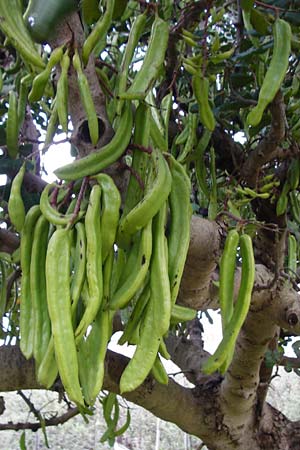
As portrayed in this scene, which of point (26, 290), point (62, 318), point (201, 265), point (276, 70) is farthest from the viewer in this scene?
point (201, 265)

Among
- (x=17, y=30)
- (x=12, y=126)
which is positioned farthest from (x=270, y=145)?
(x=17, y=30)

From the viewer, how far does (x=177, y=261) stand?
0.68m

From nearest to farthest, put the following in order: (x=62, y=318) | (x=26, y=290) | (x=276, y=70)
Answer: (x=62, y=318)
(x=26, y=290)
(x=276, y=70)

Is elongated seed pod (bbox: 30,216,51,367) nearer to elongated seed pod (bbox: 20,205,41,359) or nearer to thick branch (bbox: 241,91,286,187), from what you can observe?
elongated seed pod (bbox: 20,205,41,359)

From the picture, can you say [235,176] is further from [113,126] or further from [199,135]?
[113,126]

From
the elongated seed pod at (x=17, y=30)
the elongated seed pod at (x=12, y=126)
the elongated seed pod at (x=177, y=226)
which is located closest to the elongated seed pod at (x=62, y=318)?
the elongated seed pod at (x=177, y=226)

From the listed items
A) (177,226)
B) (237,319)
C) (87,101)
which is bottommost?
(237,319)

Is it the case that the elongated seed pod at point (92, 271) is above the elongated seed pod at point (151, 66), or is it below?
below

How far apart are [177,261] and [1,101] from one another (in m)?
0.64

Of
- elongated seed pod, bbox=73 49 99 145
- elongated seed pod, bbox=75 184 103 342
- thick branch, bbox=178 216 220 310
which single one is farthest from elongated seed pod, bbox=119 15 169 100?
thick branch, bbox=178 216 220 310

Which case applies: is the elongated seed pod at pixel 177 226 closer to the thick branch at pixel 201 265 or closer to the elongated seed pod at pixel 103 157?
the elongated seed pod at pixel 103 157

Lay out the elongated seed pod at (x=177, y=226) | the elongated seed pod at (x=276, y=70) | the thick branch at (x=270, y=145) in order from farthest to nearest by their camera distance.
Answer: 1. the thick branch at (x=270, y=145)
2. the elongated seed pod at (x=276, y=70)
3. the elongated seed pod at (x=177, y=226)

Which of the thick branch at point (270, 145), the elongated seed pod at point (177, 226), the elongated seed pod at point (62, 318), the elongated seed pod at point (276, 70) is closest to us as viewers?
the elongated seed pod at point (62, 318)

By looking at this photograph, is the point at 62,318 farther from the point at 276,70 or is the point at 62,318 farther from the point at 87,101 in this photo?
the point at 276,70
